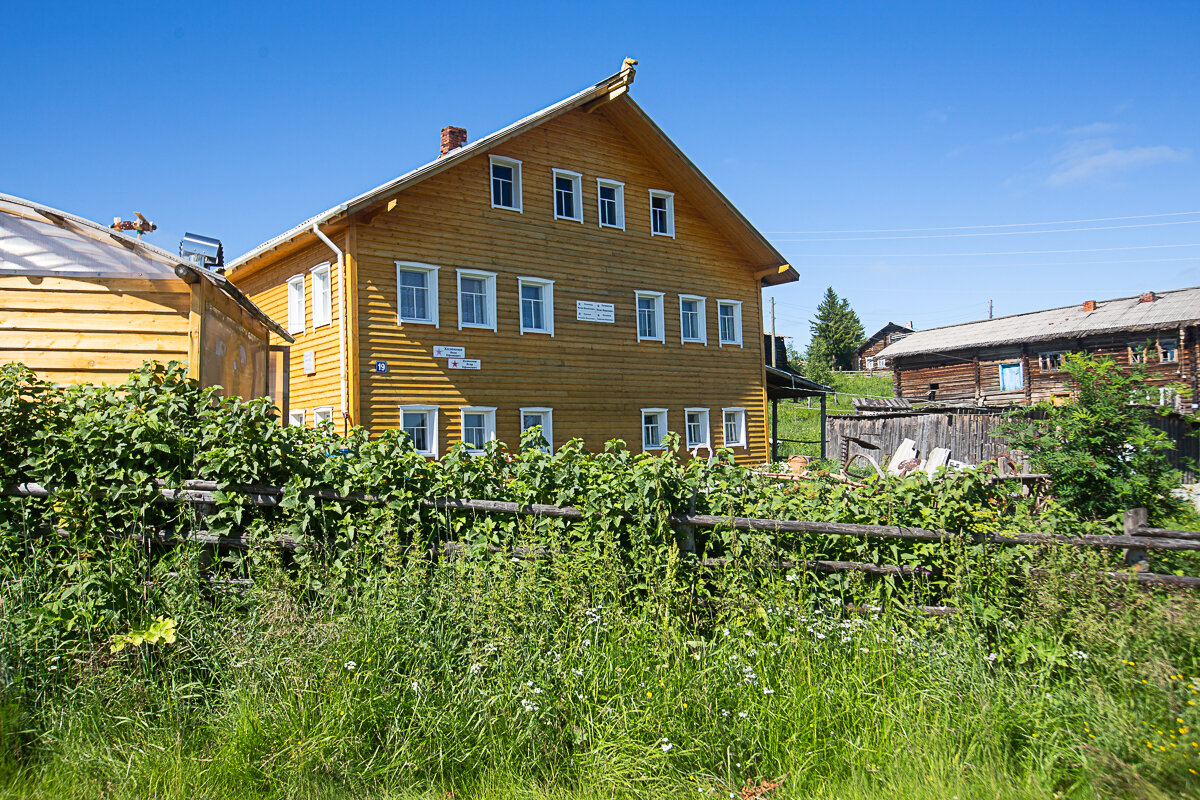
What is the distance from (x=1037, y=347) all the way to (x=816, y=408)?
1293cm

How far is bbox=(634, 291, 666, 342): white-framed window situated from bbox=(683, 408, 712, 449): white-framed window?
98.4 inches

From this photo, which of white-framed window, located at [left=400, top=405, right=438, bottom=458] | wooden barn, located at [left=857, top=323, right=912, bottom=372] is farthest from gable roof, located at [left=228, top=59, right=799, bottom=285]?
wooden barn, located at [left=857, top=323, right=912, bottom=372]

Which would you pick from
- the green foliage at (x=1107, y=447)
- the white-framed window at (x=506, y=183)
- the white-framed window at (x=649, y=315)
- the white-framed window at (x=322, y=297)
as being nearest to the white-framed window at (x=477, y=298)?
the white-framed window at (x=506, y=183)

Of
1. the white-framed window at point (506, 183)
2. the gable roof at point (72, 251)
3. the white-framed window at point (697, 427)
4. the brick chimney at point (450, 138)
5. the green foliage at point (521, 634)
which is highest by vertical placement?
the brick chimney at point (450, 138)

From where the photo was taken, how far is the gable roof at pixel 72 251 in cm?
732

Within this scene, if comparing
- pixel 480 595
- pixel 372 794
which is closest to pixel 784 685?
pixel 480 595

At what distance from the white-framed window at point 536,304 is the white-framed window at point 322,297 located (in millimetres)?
4647

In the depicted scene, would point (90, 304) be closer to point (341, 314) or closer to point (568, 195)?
point (341, 314)

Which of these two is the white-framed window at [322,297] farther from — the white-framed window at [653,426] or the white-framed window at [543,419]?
the white-framed window at [653,426]

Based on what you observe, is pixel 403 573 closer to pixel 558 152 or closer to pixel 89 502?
pixel 89 502

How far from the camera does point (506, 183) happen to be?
18.8 m

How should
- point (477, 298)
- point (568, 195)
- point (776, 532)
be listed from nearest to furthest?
point (776, 532)
point (477, 298)
point (568, 195)

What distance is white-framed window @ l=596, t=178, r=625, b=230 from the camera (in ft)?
67.8

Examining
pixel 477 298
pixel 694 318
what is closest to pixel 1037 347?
pixel 694 318
